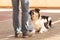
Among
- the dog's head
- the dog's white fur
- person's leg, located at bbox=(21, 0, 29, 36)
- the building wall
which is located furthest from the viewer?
the building wall

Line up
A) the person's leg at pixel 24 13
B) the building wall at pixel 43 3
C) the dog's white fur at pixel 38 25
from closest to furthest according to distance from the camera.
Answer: the person's leg at pixel 24 13, the dog's white fur at pixel 38 25, the building wall at pixel 43 3

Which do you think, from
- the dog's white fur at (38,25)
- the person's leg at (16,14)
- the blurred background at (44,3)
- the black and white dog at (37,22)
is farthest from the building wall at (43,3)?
the person's leg at (16,14)

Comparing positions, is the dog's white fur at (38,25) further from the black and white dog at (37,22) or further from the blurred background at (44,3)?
the blurred background at (44,3)

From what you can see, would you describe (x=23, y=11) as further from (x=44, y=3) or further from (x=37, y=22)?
(x=44, y=3)

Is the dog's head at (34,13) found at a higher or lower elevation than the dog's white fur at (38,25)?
higher

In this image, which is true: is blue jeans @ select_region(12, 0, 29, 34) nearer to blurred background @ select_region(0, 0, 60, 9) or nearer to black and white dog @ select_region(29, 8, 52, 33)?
black and white dog @ select_region(29, 8, 52, 33)

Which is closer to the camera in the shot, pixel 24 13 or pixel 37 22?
pixel 24 13

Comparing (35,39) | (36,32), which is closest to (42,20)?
(36,32)

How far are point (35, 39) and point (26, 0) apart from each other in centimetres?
71

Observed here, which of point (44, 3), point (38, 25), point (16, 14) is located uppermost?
point (16, 14)

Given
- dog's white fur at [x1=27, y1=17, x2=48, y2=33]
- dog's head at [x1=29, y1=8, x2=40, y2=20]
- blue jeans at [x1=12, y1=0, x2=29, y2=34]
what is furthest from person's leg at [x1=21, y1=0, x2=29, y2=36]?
dog's white fur at [x1=27, y1=17, x2=48, y2=33]

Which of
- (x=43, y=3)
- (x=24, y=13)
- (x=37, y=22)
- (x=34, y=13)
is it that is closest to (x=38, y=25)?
(x=37, y=22)

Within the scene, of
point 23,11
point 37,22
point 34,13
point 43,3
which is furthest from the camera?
point 43,3

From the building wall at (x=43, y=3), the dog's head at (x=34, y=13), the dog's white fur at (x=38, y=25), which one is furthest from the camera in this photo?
the building wall at (x=43, y=3)
